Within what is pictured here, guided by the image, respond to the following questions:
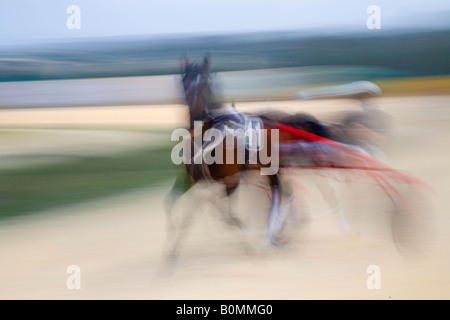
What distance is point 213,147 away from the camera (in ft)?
8.86

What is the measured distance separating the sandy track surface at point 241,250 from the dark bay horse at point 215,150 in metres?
0.05

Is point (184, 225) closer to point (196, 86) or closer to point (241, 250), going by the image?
point (241, 250)

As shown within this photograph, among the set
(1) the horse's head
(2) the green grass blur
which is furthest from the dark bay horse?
(2) the green grass blur

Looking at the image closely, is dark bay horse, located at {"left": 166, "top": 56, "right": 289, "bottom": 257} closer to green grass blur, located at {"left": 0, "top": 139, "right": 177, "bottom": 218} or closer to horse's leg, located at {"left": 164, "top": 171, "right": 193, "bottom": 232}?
horse's leg, located at {"left": 164, "top": 171, "right": 193, "bottom": 232}

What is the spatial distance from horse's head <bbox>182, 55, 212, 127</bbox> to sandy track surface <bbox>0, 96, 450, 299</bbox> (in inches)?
3.5

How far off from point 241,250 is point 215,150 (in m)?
0.49

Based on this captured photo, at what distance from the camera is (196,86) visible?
2.64 meters

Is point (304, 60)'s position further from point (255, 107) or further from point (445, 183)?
point (445, 183)

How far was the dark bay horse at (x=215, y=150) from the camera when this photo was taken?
8.68 ft

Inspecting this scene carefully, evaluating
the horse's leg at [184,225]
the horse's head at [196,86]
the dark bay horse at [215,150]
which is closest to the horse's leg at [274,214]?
the dark bay horse at [215,150]

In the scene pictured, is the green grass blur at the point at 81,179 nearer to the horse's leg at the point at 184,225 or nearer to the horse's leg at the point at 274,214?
the horse's leg at the point at 184,225

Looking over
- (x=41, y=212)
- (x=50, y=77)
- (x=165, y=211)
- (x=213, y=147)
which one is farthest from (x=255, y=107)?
(x=41, y=212)

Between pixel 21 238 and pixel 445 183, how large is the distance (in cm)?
212
